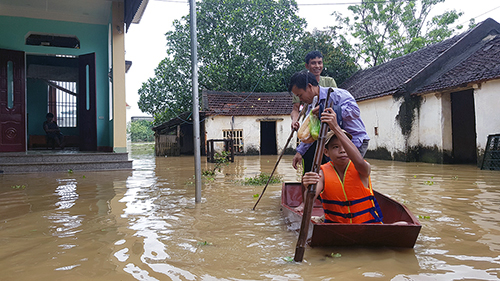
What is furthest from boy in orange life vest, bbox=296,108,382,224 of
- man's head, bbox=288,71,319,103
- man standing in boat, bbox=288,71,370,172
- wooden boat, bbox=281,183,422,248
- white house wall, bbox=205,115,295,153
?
white house wall, bbox=205,115,295,153

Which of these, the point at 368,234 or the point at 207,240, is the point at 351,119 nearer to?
the point at 368,234

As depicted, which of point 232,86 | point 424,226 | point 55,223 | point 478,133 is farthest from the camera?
point 232,86

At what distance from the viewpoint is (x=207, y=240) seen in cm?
327

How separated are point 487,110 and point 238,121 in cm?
1227

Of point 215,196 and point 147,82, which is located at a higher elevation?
point 147,82

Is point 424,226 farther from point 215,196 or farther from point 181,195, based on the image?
point 181,195

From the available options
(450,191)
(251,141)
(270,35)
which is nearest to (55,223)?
(450,191)

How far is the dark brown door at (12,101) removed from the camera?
9.98m

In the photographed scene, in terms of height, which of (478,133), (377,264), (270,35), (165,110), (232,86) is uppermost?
(270,35)

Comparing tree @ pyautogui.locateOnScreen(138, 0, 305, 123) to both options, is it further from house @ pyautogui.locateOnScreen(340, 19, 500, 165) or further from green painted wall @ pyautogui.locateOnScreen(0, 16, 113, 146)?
green painted wall @ pyautogui.locateOnScreen(0, 16, 113, 146)

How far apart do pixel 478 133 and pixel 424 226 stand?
26.6 feet

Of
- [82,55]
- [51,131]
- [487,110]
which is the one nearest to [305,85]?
[487,110]

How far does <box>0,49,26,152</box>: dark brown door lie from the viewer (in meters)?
9.98

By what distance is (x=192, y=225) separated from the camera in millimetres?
3834
